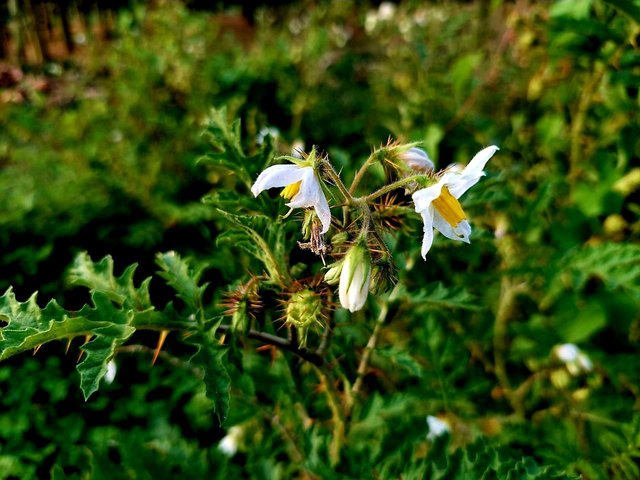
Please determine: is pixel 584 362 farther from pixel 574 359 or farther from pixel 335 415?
pixel 335 415

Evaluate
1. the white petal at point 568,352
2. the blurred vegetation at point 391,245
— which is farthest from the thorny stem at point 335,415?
the white petal at point 568,352

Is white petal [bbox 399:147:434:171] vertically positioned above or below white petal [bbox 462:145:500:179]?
below

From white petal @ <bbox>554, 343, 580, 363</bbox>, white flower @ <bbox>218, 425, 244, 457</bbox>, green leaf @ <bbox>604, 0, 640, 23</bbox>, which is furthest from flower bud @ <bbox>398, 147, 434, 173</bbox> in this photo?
white petal @ <bbox>554, 343, 580, 363</bbox>

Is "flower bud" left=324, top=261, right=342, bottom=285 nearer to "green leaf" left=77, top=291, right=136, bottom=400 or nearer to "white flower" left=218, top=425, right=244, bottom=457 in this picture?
"green leaf" left=77, top=291, right=136, bottom=400

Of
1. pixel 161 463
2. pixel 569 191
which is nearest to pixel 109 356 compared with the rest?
pixel 161 463

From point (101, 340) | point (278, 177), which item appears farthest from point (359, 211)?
point (101, 340)
